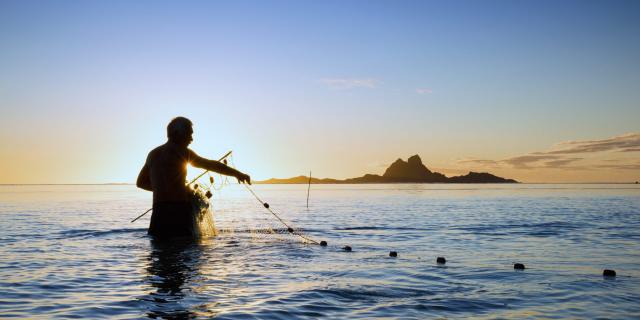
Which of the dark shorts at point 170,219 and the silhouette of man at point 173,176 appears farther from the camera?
the dark shorts at point 170,219

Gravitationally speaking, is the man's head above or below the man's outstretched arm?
above

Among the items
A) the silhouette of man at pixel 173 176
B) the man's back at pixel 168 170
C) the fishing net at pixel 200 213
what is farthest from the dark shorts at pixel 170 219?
the fishing net at pixel 200 213

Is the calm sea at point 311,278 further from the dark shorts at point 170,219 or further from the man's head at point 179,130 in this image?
the man's head at point 179,130

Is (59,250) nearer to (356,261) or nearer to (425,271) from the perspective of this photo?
(356,261)

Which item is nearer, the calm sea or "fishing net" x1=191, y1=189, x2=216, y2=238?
the calm sea

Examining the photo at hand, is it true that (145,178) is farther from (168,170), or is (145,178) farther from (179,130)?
(179,130)

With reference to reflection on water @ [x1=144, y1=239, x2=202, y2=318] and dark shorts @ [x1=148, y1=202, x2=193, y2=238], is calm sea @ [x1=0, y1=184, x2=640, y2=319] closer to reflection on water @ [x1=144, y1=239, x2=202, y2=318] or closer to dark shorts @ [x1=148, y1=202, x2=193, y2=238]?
reflection on water @ [x1=144, y1=239, x2=202, y2=318]

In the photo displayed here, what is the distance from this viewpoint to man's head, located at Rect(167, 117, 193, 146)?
57.0 ft

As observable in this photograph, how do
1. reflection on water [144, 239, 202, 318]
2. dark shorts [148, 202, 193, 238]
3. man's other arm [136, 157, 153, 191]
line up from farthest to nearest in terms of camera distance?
man's other arm [136, 157, 153, 191], dark shorts [148, 202, 193, 238], reflection on water [144, 239, 202, 318]

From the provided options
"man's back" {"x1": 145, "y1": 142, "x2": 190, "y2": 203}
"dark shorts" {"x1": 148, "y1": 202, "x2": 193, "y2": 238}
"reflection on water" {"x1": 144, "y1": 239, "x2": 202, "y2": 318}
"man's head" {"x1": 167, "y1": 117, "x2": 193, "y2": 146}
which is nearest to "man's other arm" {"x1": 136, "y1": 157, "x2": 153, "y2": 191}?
"man's back" {"x1": 145, "y1": 142, "x2": 190, "y2": 203}

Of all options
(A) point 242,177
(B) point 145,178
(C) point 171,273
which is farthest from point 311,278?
(B) point 145,178

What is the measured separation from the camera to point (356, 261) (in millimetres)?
15578

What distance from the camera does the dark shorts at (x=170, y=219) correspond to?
1767 cm

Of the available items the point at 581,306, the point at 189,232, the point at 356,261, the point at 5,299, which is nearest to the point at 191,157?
the point at 189,232
